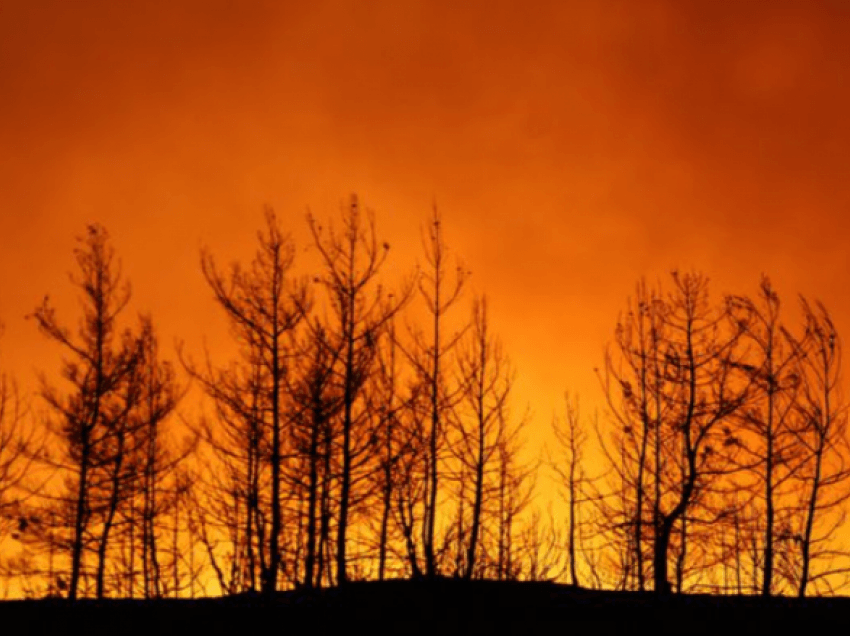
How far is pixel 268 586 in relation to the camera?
1664 centimetres

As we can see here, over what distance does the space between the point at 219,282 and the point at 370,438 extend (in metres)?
3.82

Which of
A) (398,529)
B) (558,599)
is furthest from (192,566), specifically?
(558,599)

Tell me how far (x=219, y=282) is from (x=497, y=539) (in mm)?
12050

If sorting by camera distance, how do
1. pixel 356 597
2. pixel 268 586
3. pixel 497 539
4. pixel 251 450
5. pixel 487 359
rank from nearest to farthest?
pixel 356 597
pixel 268 586
pixel 251 450
pixel 487 359
pixel 497 539

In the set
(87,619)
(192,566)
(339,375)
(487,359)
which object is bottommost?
(87,619)

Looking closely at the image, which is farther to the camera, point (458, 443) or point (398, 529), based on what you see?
point (398, 529)

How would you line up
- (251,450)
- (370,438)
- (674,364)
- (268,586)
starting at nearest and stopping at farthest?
(268,586) < (370,438) < (251,450) < (674,364)

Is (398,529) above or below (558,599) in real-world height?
above

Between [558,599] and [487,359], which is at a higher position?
[487,359]

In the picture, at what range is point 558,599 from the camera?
14.1m

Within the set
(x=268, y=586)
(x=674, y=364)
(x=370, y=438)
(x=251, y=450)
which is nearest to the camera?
(x=268, y=586)

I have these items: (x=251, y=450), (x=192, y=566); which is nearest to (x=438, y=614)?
(x=251, y=450)

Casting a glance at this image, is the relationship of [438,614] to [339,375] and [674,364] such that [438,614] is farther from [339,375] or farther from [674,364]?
[674,364]

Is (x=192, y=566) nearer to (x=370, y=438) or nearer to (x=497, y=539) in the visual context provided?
(x=497, y=539)
